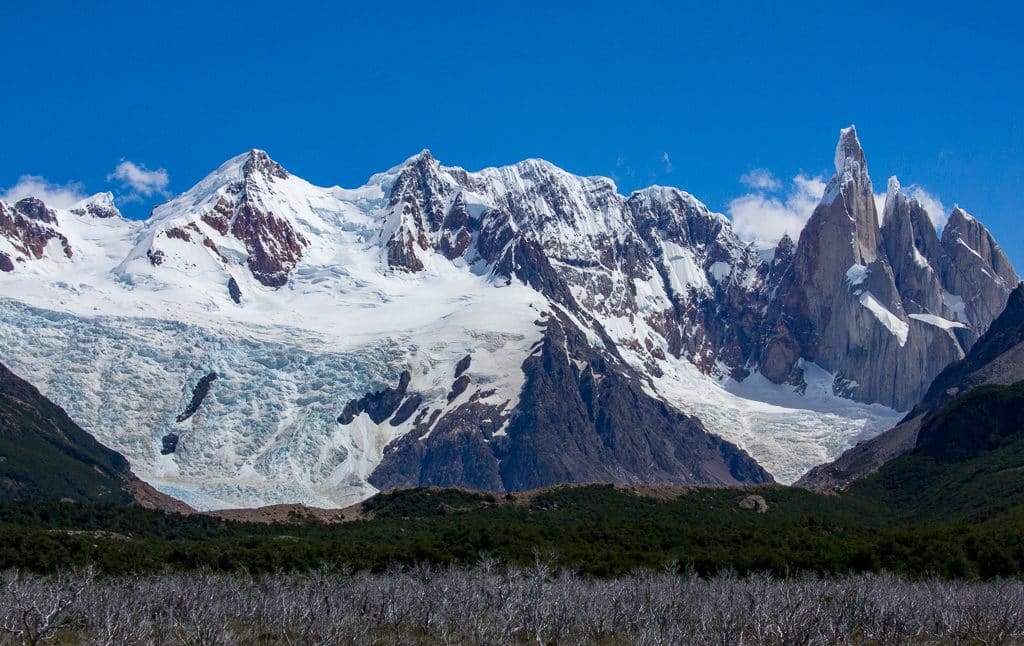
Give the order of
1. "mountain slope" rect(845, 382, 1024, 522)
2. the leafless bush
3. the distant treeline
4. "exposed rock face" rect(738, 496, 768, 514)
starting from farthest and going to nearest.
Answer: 1. "exposed rock face" rect(738, 496, 768, 514)
2. "mountain slope" rect(845, 382, 1024, 522)
3. the distant treeline
4. the leafless bush

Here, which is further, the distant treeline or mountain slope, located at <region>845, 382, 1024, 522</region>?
mountain slope, located at <region>845, 382, 1024, 522</region>

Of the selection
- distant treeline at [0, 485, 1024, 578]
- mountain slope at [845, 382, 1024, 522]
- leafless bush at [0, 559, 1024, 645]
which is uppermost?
mountain slope at [845, 382, 1024, 522]

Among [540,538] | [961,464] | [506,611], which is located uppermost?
[961,464]

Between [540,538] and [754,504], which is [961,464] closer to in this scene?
[754,504]

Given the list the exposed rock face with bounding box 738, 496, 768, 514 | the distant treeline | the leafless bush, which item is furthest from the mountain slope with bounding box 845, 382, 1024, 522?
the leafless bush

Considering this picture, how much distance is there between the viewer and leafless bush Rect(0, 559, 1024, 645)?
5794 cm

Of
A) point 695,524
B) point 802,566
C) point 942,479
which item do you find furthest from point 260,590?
point 942,479

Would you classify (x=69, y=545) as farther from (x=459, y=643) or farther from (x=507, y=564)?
(x=459, y=643)

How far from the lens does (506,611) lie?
62938mm

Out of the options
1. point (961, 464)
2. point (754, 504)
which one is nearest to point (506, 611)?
point (754, 504)

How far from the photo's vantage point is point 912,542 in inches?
3925

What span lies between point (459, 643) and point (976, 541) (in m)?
51.7

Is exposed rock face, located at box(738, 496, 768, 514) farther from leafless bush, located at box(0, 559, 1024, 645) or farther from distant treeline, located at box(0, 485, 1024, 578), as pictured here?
leafless bush, located at box(0, 559, 1024, 645)

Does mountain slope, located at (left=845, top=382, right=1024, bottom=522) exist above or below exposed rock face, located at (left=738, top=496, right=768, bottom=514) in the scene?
above
